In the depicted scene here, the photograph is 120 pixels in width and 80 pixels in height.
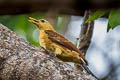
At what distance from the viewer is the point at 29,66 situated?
2.57 m

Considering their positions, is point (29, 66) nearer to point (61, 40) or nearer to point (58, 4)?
point (61, 40)

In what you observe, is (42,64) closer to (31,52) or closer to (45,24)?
(31,52)

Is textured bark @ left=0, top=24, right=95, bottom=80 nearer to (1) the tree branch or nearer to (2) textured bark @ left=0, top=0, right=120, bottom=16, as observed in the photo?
(1) the tree branch

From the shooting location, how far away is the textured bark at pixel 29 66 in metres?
2.53

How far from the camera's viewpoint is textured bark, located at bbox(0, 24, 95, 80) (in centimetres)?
253

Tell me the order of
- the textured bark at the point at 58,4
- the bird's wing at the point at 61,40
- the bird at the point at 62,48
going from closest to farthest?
the textured bark at the point at 58,4 < the bird at the point at 62,48 < the bird's wing at the point at 61,40

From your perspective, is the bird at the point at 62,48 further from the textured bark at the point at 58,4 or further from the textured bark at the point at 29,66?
the textured bark at the point at 58,4

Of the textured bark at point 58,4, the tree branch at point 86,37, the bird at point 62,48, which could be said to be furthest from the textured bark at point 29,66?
the textured bark at point 58,4

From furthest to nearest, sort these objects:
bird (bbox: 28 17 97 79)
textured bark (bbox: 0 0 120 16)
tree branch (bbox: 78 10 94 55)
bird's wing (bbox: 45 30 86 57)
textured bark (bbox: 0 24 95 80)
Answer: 1. tree branch (bbox: 78 10 94 55)
2. bird's wing (bbox: 45 30 86 57)
3. bird (bbox: 28 17 97 79)
4. textured bark (bbox: 0 24 95 80)
5. textured bark (bbox: 0 0 120 16)

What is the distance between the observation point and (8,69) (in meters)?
2.59

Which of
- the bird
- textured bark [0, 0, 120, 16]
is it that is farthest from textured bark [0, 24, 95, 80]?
textured bark [0, 0, 120, 16]

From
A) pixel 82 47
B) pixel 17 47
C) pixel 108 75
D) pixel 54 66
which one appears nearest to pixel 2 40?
pixel 17 47

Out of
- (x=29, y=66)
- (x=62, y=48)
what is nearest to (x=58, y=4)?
(x=29, y=66)

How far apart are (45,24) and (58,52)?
94 centimetres
